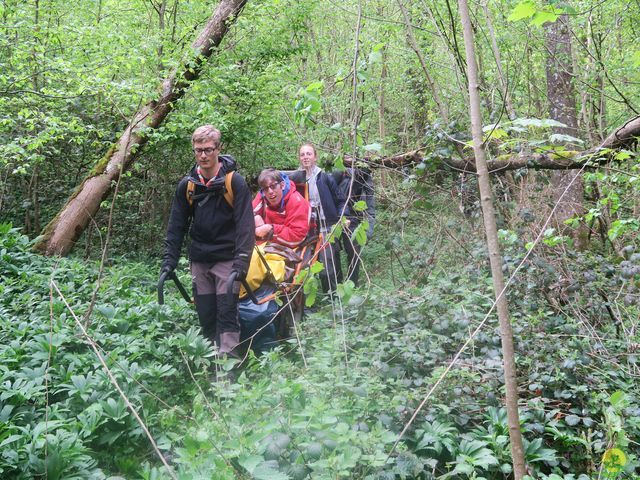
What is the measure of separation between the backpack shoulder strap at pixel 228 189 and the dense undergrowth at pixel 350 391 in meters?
1.21

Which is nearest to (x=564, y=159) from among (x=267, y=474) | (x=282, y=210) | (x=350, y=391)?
(x=350, y=391)

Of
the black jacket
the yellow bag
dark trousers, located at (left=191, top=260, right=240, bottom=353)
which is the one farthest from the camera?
the yellow bag

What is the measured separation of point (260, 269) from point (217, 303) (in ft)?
2.48

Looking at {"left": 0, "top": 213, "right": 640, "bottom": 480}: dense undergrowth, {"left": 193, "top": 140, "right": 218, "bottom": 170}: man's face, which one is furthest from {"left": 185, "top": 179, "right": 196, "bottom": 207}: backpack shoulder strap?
{"left": 0, "top": 213, "right": 640, "bottom": 480}: dense undergrowth

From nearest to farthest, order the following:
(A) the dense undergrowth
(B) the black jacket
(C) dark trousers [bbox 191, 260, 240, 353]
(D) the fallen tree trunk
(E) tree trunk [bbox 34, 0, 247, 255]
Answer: (A) the dense undergrowth → (D) the fallen tree trunk → (B) the black jacket → (C) dark trousers [bbox 191, 260, 240, 353] → (E) tree trunk [bbox 34, 0, 247, 255]

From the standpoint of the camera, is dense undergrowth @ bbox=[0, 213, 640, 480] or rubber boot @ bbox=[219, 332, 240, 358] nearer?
dense undergrowth @ bbox=[0, 213, 640, 480]

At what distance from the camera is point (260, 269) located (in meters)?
5.75

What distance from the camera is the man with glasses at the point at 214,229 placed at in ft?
16.0

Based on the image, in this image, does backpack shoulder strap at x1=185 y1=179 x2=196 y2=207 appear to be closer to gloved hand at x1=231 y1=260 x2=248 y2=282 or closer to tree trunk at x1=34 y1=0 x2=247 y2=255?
gloved hand at x1=231 y1=260 x2=248 y2=282

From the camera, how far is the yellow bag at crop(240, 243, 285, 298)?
5.69 metres

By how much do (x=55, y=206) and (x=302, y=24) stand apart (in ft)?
18.1

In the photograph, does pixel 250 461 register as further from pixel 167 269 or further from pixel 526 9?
pixel 167 269

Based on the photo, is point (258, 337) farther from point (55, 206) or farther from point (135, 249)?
point (55, 206)

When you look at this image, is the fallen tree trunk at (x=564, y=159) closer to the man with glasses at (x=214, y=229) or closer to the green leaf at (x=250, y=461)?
the man with glasses at (x=214, y=229)
